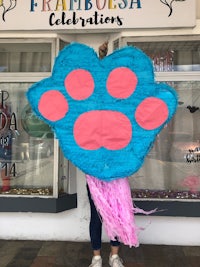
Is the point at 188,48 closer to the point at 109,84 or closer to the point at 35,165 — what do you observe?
the point at 109,84

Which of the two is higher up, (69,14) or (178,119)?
(69,14)

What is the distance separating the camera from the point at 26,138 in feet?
16.1

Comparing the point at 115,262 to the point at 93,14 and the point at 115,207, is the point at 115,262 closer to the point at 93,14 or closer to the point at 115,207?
the point at 115,207

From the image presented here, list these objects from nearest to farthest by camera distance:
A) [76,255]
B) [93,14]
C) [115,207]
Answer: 1. [115,207]
2. [76,255]
3. [93,14]

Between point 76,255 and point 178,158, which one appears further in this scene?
point 178,158

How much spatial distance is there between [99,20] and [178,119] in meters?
1.49

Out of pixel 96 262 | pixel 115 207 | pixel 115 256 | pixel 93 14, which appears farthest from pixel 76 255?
pixel 93 14

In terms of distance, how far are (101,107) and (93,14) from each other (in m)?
1.57

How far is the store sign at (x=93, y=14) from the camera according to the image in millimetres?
4434

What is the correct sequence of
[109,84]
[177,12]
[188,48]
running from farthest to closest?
1. [188,48]
2. [177,12]
3. [109,84]

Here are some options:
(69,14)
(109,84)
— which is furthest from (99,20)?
(109,84)

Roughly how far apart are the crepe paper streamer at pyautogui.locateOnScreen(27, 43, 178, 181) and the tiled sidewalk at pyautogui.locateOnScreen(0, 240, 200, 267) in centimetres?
119

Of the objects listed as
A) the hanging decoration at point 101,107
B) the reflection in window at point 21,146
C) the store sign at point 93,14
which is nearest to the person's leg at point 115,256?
the hanging decoration at point 101,107

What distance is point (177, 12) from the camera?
443 cm
